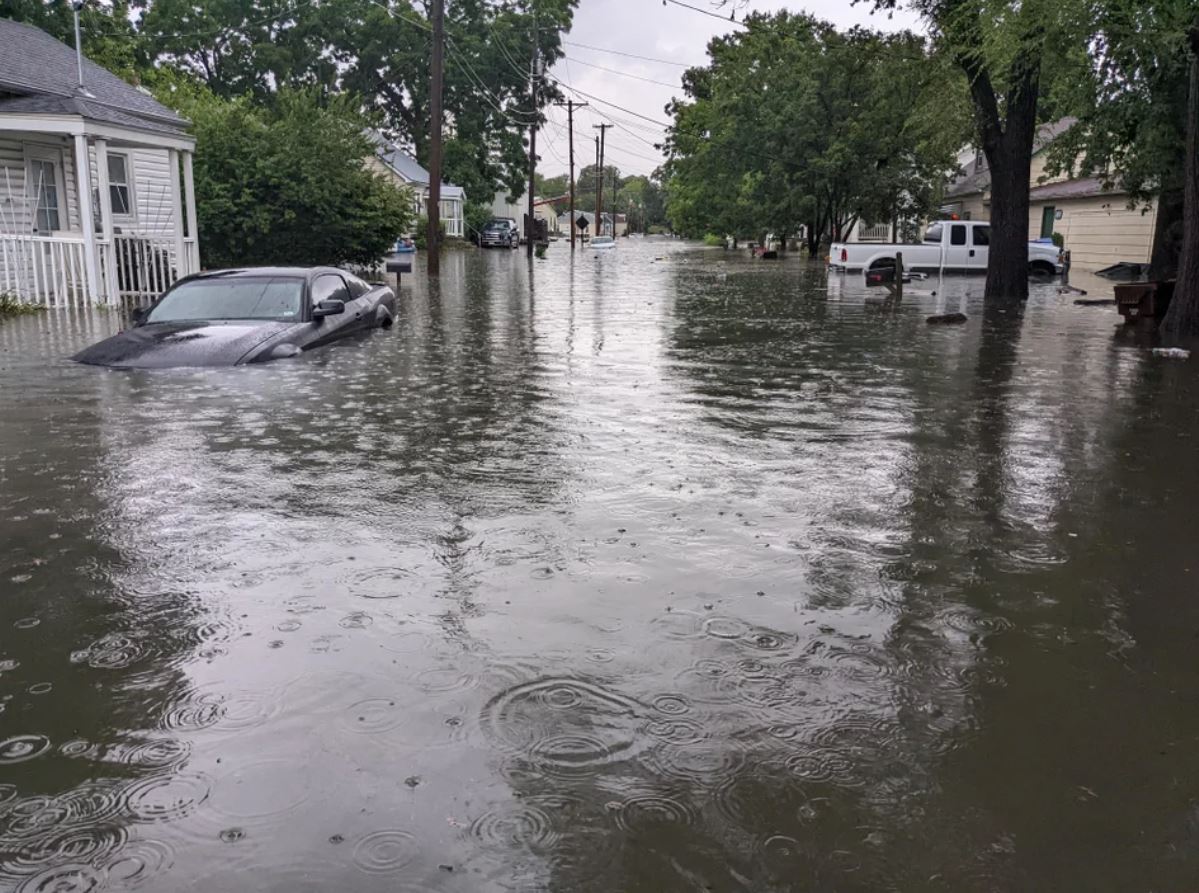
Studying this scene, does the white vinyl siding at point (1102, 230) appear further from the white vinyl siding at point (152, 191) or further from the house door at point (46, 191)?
the house door at point (46, 191)

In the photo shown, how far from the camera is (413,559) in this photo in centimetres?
518

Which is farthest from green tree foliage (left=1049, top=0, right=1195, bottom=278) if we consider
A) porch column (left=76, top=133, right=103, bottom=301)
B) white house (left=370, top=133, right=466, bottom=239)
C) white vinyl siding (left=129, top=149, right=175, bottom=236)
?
white house (left=370, top=133, right=466, bottom=239)

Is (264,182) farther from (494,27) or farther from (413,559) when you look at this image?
(494,27)

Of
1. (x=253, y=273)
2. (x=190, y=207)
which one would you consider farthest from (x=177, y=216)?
(x=253, y=273)

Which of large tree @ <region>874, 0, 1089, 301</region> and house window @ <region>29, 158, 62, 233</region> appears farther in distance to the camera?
house window @ <region>29, 158, 62, 233</region>

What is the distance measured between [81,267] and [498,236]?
47.0 m

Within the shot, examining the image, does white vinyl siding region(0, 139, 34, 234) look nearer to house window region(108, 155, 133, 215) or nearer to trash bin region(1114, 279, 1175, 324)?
house window region(108, 155, 133, 215)

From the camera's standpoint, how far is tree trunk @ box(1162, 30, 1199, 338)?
1476 centimetres

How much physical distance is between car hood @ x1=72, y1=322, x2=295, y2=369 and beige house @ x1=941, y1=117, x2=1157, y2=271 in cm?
2733

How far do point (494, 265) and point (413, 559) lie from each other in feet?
120

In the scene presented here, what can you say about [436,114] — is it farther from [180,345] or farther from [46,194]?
[180,345]

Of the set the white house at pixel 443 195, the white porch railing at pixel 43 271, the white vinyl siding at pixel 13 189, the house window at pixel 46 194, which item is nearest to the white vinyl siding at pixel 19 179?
the white vinyl siding at pixel 13 189

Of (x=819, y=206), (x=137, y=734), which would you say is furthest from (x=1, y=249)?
(x=819, y=206)

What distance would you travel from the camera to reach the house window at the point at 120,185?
23.2m
